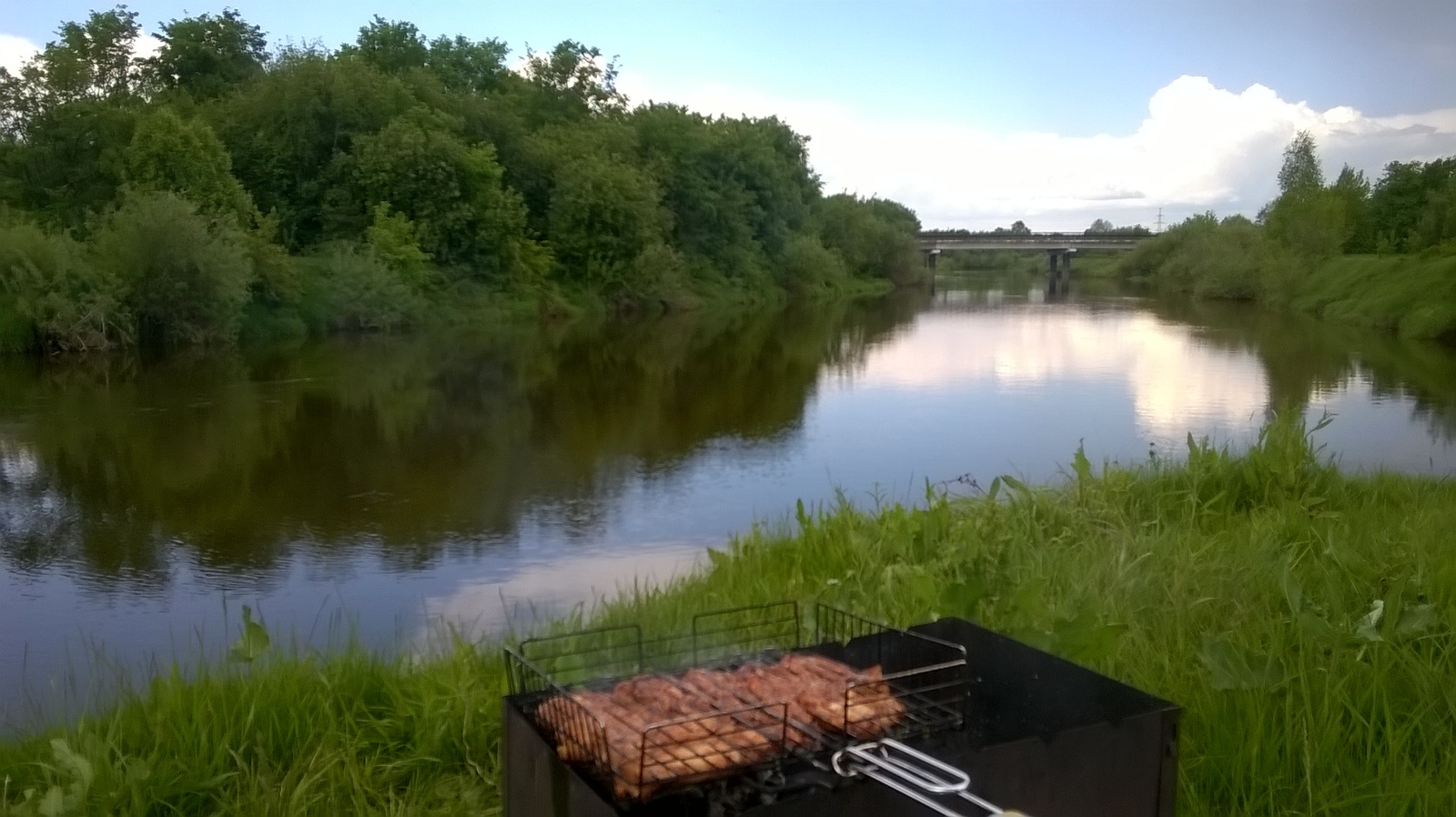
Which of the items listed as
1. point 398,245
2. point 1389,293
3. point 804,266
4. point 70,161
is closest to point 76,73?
point 70,161

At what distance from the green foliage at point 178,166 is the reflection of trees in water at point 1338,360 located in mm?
20828

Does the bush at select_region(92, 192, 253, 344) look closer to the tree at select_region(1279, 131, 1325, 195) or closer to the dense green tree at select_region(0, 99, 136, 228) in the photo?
the dense green tree at select_region(0, 99, 136, 228)

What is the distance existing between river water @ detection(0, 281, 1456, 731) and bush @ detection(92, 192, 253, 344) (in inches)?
55.9

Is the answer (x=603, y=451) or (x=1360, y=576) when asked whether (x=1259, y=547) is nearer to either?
(x=1360, y=576)

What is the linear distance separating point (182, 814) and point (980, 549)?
3245 mm

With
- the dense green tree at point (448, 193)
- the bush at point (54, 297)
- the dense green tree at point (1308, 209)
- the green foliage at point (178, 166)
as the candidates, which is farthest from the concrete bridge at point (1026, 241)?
the bush at point (54, 297)

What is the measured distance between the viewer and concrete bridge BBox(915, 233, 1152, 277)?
69.0m

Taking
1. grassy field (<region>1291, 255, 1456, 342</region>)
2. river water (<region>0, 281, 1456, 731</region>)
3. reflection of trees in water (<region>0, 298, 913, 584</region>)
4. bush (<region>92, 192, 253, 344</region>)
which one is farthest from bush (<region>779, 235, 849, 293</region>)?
bush (<region>92, 192, 253, 344</region>)

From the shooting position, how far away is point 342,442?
40.5ft

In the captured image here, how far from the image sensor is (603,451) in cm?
1182

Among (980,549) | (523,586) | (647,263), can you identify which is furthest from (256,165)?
(980,549)

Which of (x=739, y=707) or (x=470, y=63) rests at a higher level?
(x=470, y=63)

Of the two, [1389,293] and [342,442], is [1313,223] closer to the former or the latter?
[1389,293]

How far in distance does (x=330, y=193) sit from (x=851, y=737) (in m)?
30.7
